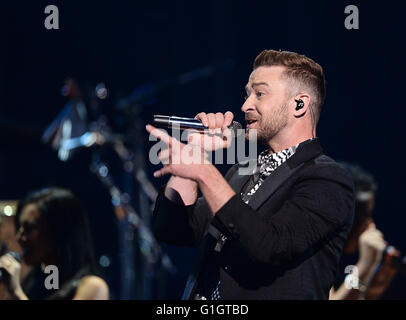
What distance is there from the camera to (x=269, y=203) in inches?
62.4

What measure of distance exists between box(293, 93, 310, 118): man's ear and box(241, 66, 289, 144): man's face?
0.12ft

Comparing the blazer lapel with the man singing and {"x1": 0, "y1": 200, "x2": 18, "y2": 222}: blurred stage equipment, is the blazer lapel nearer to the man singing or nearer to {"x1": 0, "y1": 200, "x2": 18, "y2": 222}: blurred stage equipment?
the man singing

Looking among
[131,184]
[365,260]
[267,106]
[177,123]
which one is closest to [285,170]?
[267,106]

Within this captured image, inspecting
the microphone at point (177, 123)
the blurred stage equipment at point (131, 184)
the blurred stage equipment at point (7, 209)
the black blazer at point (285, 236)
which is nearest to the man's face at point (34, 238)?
the blurred stage equipment at point (7, 209)

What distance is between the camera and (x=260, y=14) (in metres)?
4.02

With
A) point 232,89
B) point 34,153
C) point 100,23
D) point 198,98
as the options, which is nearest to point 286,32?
point 232,89

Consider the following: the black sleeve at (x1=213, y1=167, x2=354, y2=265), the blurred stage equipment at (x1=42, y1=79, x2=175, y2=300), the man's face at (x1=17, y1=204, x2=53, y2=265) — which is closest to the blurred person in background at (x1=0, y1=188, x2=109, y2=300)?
the man's face at (x1=17, y1=204, x2=53, y2=265)

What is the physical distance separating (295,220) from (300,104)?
0.46 m

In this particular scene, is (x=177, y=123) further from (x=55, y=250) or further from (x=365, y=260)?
(x=365, y=260)

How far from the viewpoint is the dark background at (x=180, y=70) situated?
3.79 meters

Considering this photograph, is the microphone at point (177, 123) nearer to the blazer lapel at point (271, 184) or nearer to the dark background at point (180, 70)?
the blazer lapel at point (271, 184)

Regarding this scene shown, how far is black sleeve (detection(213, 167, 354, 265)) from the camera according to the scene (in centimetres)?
139
